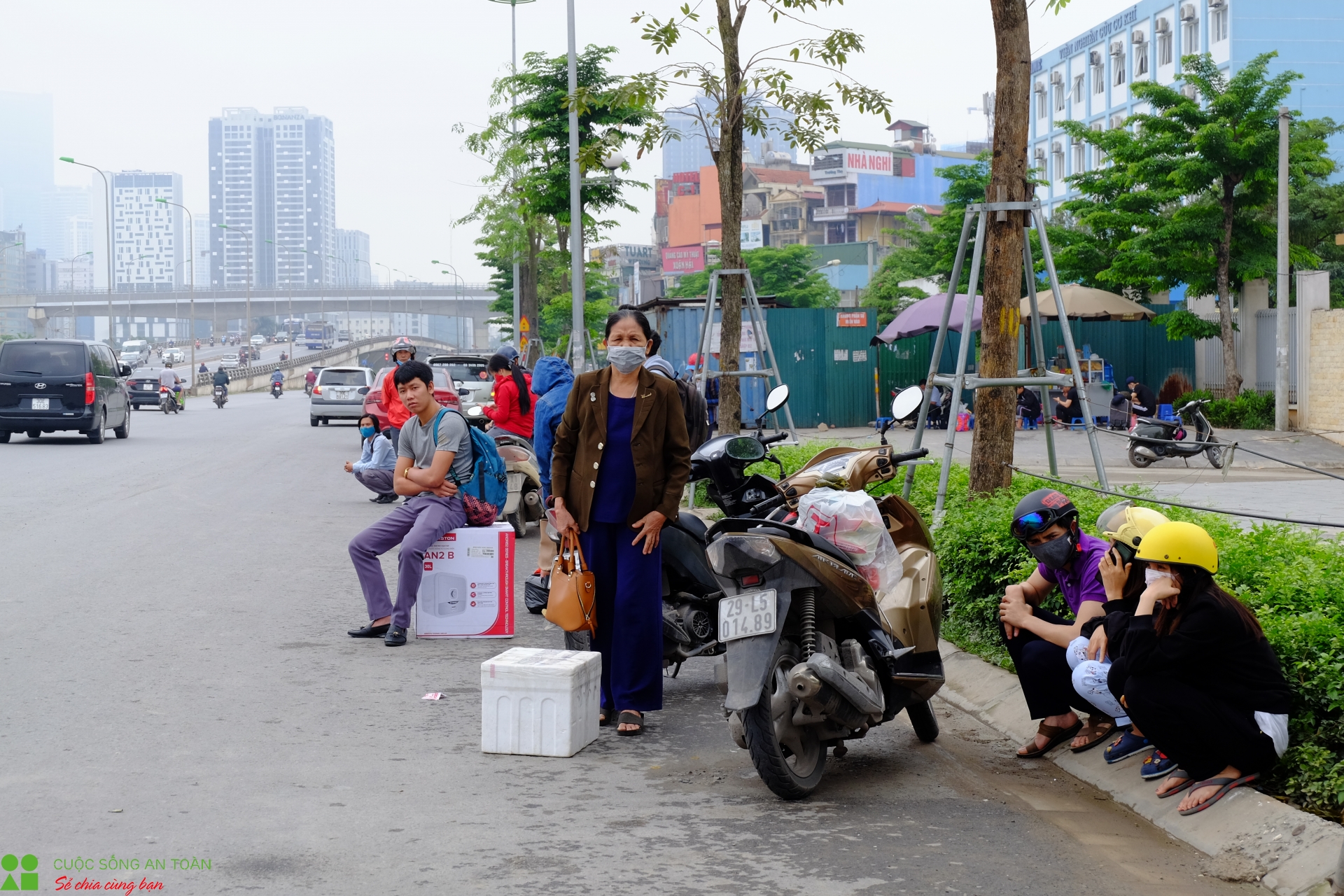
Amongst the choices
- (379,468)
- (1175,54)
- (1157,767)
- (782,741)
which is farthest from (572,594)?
(1175,54)

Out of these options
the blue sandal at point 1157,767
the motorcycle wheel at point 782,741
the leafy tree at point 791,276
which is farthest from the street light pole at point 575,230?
the leafy tree at point 791,276

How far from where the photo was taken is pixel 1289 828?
420 cm

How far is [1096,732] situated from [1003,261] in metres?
3.97

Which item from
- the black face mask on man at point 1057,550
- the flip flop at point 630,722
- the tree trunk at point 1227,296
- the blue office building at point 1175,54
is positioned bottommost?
the flip flop at point 630,722

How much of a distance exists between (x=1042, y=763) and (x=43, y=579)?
23.7ft

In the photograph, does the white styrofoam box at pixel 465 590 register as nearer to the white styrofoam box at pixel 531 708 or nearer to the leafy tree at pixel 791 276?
the white styrofoam box at pixel 531 708

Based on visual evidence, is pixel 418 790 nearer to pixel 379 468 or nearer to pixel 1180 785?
pixel 1180 785

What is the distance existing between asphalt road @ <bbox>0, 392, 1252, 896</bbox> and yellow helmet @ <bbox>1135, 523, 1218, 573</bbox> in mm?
969

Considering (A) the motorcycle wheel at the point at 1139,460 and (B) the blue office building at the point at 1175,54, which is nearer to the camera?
(A) the motorcycle wheel at the point at 1139,460

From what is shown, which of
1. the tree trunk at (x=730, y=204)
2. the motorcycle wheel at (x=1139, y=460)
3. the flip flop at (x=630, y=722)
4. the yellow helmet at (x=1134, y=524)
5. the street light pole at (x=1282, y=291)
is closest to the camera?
the yellow helmet at (x=1134, y=524)

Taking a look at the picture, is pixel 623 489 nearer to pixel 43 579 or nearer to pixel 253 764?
pixel 253 764

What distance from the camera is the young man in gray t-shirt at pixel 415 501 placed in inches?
303

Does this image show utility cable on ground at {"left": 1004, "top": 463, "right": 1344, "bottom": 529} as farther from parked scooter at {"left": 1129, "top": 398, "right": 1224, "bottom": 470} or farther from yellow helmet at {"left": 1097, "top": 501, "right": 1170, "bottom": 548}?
parked scooter at {"left": 1129, "top": 398, "right": 1224, "bottom": 470}

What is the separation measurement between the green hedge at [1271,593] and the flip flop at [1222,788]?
0.09m
